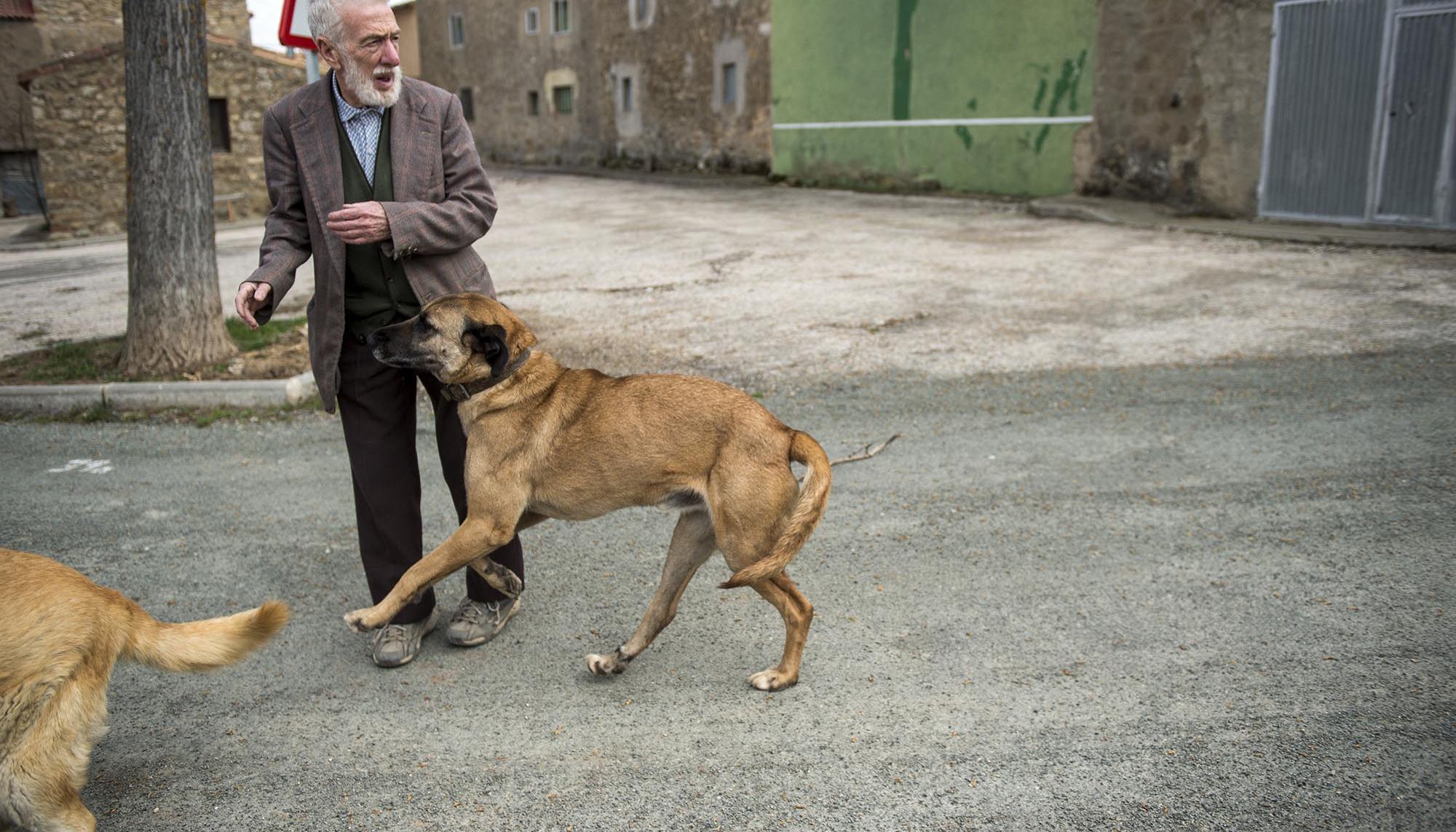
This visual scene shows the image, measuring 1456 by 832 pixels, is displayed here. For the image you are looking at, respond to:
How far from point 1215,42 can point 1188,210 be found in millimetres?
2217

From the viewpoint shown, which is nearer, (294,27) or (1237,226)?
(294,27)

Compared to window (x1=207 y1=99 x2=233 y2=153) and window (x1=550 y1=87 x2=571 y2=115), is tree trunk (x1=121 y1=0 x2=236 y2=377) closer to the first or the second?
window (x1=207 y1=99 x2=233 y2=153)

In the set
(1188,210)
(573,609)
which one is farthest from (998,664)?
(1188,210)

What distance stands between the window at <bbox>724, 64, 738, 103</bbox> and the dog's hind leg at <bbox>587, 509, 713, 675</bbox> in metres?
21.7

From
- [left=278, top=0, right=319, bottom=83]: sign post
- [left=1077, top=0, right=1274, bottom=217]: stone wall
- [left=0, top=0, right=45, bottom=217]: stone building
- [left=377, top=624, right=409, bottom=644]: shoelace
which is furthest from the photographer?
[left=0, top=0, right=45, bottom=217]: stone building

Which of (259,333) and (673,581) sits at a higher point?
A: (259,333)

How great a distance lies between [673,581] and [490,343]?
3.37ft

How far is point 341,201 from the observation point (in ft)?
11.3

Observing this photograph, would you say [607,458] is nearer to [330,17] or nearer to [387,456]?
[387,456]

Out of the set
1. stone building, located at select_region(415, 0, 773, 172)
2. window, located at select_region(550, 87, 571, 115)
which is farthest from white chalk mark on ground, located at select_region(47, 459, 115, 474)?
window, located at select_region(550, 87, 571, 115)

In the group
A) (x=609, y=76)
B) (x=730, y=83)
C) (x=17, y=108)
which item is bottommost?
(x=17, y=108)

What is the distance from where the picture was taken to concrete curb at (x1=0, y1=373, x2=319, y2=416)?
6965mm

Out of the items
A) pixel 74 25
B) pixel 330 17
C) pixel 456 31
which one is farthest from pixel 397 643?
pixel 456 31

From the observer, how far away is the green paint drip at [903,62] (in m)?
18.8
